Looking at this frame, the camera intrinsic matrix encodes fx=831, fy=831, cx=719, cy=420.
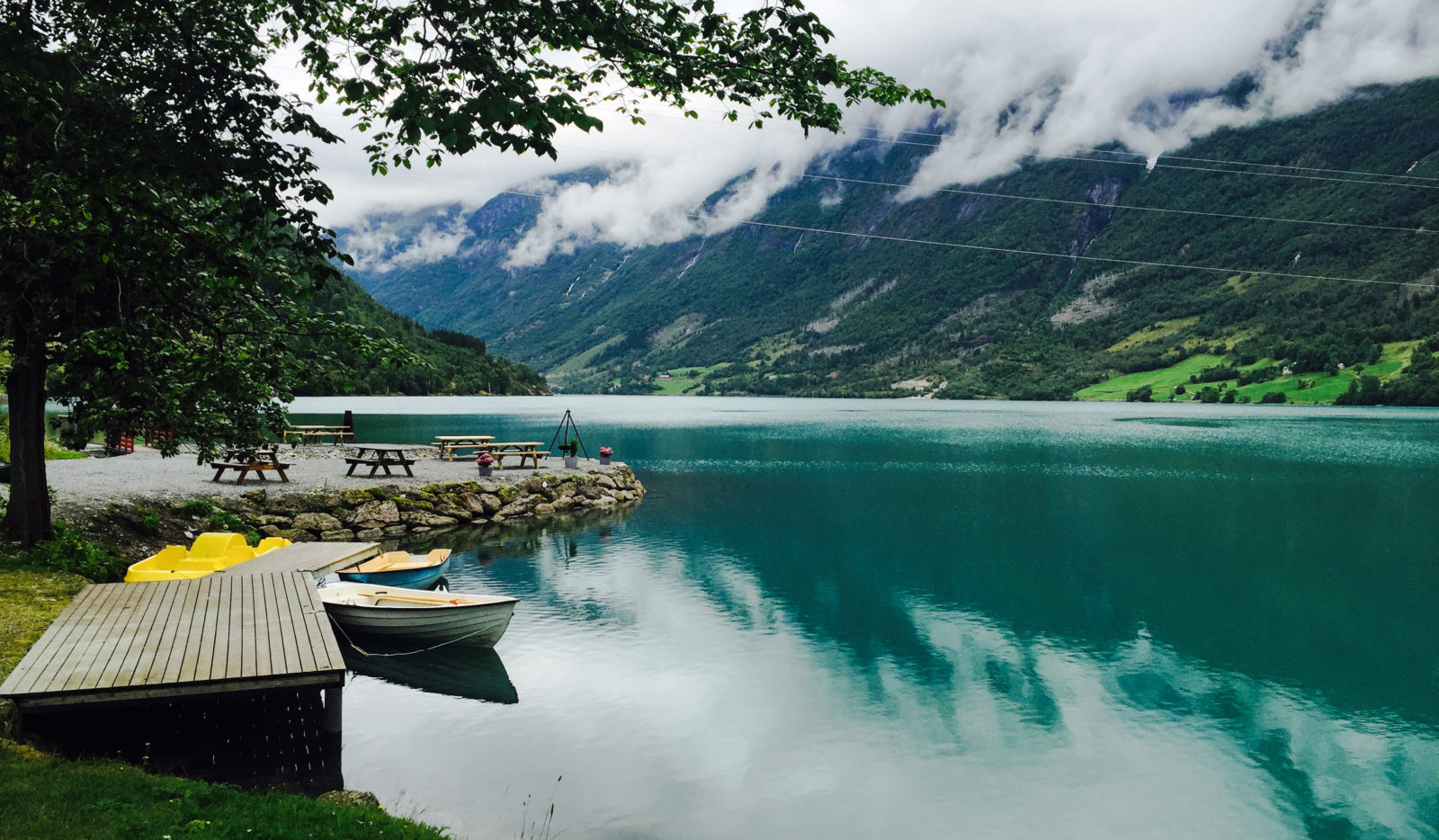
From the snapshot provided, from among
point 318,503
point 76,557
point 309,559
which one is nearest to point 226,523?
point 318,503

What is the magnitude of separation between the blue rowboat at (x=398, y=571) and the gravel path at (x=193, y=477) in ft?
25.6

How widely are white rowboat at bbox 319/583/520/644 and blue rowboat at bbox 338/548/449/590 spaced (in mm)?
2715

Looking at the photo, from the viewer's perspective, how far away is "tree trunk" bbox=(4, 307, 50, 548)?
1745cm

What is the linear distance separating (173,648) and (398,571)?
10.2 metres

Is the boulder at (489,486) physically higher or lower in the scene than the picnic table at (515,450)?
lower

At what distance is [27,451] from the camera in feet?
58.0

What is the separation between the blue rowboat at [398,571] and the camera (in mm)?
21953

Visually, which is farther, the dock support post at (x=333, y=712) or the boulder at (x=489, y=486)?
the boulder at (x=489, y=486)

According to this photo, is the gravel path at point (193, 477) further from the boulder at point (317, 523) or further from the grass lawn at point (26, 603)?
the grass lawn at point (26, 603)

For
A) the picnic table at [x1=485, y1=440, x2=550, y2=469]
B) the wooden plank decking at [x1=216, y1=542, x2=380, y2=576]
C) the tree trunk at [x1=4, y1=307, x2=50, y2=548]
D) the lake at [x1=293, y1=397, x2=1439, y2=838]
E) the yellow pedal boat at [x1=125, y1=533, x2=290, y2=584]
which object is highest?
the tree trunk at [x1=4, y1=307, x2=50, y2=548]

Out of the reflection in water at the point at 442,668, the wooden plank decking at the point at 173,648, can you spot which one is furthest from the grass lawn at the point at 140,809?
the reflection in water at the point at 442,668

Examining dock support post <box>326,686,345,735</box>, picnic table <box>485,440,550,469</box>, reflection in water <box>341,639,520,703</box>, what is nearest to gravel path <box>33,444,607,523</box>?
picnic table <box>485,440,550,469</box>

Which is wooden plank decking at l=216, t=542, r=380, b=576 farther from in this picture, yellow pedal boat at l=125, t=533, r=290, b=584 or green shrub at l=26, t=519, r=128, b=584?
green shrub at l=26, t=519, r=128, b=584

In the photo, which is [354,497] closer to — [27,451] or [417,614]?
[27,451]
